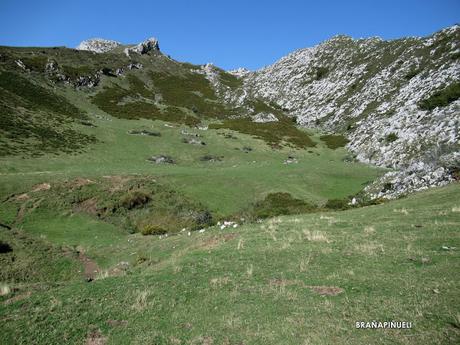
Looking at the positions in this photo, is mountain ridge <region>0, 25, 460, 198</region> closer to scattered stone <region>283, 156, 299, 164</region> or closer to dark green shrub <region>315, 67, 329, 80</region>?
dark green shrub <region>315, 67, 329, 80</region>

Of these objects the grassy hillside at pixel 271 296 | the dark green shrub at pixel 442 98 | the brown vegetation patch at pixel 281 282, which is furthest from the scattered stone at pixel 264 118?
the brown vegetation patch at pixel 281 282

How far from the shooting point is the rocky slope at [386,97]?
48.0 metres

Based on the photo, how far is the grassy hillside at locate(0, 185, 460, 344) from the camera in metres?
12.3

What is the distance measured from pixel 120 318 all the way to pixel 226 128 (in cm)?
9189

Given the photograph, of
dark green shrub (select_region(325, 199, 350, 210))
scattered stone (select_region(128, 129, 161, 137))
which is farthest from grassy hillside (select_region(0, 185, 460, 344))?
scattered stone (select_region(128, 129, 161, 137))

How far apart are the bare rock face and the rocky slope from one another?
5113 centimetres

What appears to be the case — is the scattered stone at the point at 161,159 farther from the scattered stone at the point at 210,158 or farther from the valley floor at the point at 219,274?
the valley floor at the point at 219,274

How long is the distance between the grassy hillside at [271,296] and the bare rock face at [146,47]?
16565 centimetres

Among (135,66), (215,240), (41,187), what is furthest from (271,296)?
(135,66)

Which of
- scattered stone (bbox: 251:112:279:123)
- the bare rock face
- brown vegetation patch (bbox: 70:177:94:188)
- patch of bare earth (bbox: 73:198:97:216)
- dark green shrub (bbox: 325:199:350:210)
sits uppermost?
the bare rock face

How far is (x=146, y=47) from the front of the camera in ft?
592

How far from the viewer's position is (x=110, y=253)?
30609mm

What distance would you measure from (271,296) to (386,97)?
102810 mm

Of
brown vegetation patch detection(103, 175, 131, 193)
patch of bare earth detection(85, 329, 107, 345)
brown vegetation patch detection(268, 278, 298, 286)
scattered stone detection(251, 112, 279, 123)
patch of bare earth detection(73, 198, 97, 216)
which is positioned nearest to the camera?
patch of bare earth detection(85, 329, 107, 345)
